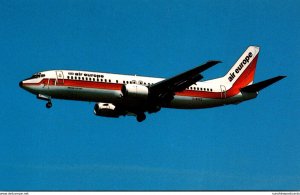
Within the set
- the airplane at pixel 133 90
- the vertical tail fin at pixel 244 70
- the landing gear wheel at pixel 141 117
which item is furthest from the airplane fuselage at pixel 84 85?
the vertical tail fin at pixel 244 70

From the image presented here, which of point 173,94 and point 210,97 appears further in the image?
point 210,97

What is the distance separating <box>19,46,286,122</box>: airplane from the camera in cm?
5581

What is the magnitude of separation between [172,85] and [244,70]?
15.5m

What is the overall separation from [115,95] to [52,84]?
6.34m

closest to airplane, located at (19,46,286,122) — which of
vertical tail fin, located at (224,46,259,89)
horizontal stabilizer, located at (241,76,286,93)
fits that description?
horizontal stabilizer, located at (241,76,286,93)

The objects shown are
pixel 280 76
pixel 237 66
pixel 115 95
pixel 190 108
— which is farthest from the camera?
pixel 237 66

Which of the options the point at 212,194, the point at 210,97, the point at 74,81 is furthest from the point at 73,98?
the point at 212,194

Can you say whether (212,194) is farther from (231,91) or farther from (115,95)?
(231,91)

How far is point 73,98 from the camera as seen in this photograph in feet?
185

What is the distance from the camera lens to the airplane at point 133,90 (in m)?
55.8

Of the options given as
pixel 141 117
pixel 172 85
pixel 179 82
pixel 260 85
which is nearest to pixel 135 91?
pixel 172 85

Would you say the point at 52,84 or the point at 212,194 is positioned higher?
the point at 52,84

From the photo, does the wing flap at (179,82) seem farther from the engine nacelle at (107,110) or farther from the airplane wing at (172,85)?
the engine nacelle at (107,110)

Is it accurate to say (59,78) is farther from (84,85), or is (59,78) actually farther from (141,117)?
(141,117)
